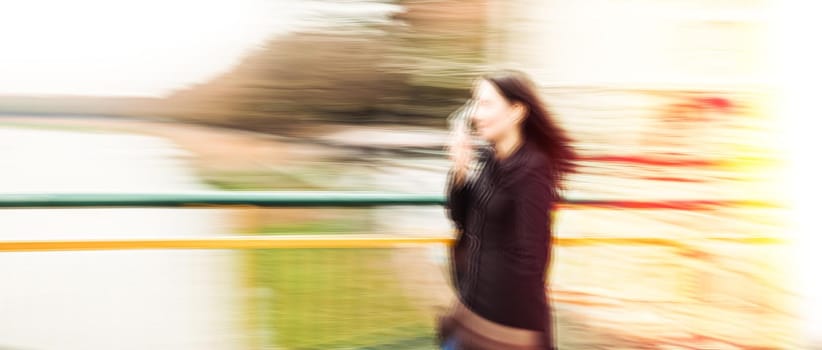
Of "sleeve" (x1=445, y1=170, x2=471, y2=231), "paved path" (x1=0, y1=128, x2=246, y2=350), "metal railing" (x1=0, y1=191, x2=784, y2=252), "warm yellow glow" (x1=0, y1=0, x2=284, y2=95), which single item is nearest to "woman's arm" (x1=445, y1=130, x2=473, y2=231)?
"sleeve" (x1=445, y1=170, x2=471, y2=231)

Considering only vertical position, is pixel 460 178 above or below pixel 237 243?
above

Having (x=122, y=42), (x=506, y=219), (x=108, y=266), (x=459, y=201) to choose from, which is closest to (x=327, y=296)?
(x=108, y=266)

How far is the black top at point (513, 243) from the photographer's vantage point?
2027 millimetres

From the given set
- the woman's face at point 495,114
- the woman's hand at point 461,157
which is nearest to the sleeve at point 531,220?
the woman's face at point 495,114

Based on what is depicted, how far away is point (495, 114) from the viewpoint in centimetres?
215

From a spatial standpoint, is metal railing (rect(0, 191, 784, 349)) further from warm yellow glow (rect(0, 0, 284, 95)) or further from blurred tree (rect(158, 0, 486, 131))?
warm yellow glow (rect(0, 0, 284, 95))

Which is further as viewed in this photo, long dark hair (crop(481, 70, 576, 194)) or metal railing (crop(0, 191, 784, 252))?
metal railing (crop(0, 191, 784, 252))

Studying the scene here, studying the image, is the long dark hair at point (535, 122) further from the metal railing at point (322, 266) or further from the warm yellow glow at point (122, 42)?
the warm yellow glow at point (122, 42)

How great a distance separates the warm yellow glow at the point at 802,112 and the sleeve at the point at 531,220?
84.5 inches

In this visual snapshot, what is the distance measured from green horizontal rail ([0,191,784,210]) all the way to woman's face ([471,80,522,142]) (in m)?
0.98

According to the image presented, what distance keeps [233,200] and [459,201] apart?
103 cm

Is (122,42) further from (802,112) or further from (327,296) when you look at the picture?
(802,112)

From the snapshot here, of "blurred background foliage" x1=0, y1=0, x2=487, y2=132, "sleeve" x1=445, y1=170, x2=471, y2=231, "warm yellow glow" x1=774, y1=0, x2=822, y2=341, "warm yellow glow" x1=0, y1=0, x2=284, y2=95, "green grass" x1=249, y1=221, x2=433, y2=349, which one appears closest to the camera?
"sleeve" x1=445, y1=170, x2=471, y2=231

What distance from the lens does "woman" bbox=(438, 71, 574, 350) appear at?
6.68 feet
